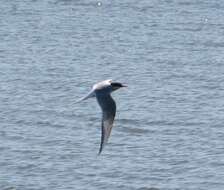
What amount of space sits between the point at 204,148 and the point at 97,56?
11.1 meters

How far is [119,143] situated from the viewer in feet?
90.6

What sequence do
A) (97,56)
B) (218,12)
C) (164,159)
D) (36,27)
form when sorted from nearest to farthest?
(164,159)
(97,56)
(36,27)
(218,12)

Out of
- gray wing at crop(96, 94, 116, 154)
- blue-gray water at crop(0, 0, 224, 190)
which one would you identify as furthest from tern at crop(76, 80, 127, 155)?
blue-gray water at crop(0, 0, 224, 190)

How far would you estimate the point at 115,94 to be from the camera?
32.7 metres

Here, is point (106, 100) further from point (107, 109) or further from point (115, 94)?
point (115, 94)

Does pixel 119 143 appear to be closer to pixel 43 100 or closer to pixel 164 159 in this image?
pixel 164 159

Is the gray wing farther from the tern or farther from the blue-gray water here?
the blue-gray water

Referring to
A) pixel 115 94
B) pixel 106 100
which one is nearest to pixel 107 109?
pixel 106 100

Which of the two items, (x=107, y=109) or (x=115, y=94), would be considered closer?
(x=107, y=109)

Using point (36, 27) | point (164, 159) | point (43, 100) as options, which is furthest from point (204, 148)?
point (36, 27)

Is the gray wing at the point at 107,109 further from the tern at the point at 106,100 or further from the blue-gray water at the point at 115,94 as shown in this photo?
the blue-gray water at the point at 115,94

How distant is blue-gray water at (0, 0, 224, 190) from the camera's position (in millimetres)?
25453

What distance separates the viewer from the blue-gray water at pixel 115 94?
25.5 meters

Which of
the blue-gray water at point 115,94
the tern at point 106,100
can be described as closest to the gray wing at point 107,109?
the tern at point 106,100
